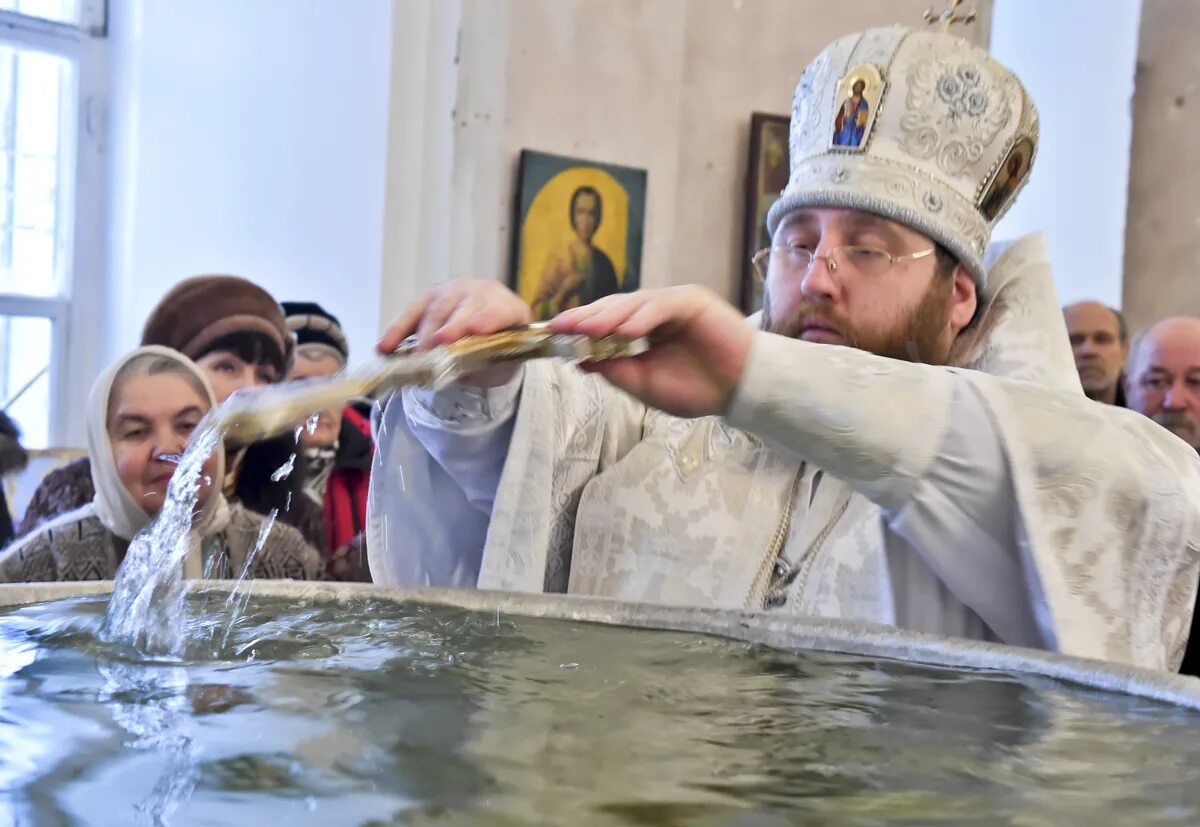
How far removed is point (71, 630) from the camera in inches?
42.3

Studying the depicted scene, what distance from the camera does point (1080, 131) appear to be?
13.7 ft

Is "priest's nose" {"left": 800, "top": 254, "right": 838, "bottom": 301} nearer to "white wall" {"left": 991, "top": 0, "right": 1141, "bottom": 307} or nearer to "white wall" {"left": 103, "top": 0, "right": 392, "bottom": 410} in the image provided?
"white wall" {"left": 103, "top": 0, "right": 392, "bottom": 410}

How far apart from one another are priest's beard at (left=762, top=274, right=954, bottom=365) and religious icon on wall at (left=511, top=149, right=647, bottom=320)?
187cm

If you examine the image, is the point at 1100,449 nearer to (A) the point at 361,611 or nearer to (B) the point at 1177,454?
(B) the point at 1177,454

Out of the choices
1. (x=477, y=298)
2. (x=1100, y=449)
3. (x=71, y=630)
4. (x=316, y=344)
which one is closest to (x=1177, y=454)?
(x=1100, y=449)

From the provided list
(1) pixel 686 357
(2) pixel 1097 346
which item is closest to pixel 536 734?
(1) pixel 686 357

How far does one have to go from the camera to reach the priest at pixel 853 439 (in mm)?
1149

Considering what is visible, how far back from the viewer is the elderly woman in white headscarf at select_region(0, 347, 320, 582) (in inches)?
86.1

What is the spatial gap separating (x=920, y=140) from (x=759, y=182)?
2188 mm

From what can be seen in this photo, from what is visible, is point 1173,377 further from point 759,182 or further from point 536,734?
point 536,734

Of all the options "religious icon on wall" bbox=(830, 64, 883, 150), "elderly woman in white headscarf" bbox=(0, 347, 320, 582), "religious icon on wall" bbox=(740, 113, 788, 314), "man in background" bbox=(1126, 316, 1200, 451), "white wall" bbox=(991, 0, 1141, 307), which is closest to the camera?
"religious icon on wall" bbox=(830, 64, 883, 150)

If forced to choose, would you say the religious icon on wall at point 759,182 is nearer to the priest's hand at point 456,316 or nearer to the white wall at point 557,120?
the white wall at point 557,120

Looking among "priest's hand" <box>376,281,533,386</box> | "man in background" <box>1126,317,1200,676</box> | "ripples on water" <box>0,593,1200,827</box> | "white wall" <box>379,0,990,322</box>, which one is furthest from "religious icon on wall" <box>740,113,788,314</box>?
"ripples on water" <box>0,593,1200,827</box>

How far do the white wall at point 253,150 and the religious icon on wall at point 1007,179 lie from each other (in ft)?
6.57
